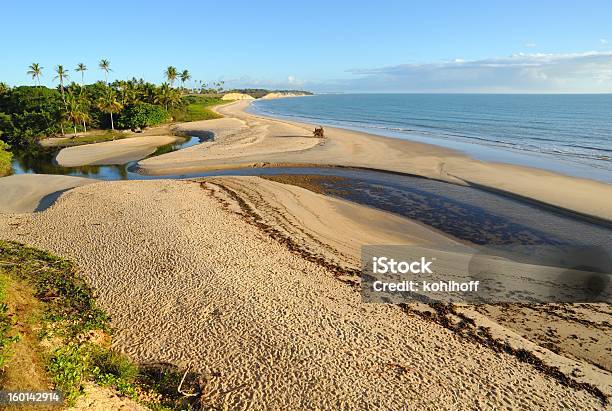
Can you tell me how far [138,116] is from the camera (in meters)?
67.2

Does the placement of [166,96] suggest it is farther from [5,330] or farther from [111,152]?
[5,330]

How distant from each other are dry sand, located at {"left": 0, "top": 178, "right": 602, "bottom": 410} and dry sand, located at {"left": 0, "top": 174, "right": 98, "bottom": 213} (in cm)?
672

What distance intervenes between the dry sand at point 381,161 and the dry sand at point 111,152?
6638 millimetres

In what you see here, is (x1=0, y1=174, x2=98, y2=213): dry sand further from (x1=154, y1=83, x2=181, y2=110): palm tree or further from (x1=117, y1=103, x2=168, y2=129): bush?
(x1=154, y1=83, x2=181, y2=110): palm tree

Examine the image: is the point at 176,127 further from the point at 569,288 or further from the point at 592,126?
the point at 592,126

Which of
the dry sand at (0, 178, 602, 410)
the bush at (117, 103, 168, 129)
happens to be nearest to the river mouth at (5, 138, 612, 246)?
the dry sand at (0, 178, 602, 410)

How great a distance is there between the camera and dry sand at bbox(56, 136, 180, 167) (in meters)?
44.4

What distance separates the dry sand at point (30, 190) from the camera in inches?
1038

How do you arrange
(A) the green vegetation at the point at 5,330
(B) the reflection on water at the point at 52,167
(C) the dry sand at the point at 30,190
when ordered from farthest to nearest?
(B) the reflection on water at the point at 52,167 < (C) the dry sand at the point at 30,190 < (A) the green vegetation at the point at 5,330

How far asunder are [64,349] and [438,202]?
77.0 ft

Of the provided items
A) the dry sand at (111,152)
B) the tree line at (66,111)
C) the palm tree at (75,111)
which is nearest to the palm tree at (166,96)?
the tree line at (66,111)

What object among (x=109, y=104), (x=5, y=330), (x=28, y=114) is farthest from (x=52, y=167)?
(x=5, y=330)

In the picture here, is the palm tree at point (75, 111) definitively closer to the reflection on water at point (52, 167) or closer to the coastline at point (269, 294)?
the reflection on water at point (52, 167)

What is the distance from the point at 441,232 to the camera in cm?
2155
